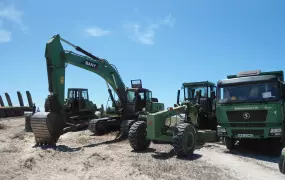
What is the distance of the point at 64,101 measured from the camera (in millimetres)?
11727

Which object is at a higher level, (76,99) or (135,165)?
(76,99)

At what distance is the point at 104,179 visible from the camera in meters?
6.15

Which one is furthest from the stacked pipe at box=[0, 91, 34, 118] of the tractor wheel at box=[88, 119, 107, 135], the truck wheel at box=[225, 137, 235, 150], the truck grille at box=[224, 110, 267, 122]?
the truck grille at box=[224, 110, 267, 122]

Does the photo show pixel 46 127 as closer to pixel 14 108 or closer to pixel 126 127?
pixel 126 127

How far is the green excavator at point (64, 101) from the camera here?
10.8 meters

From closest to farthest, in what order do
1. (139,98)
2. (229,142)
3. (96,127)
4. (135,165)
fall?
(135,165)
(229,142)
(96,127)
(139,98)

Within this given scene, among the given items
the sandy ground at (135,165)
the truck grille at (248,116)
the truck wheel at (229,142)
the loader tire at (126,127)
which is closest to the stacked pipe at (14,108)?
the loader tire at (126,127)

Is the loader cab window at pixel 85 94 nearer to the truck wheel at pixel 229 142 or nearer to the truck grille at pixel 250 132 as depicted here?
the truck wheel at pixel 229 142

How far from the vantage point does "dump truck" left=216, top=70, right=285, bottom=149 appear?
9031 millimetres

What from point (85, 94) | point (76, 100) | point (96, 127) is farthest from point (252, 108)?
point (85, 94)

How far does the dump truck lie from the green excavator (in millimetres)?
4106

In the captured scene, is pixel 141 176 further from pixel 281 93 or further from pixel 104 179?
pixel 281 93

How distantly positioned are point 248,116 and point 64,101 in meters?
7.19

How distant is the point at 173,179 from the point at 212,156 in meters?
3.15
